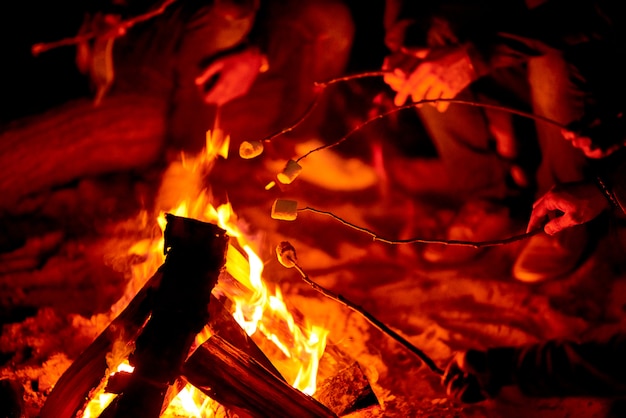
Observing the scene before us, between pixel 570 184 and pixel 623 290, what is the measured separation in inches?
44.9

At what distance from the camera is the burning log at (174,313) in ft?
6.29

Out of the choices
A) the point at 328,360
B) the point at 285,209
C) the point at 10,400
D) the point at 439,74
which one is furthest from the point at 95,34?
the point at 328,360

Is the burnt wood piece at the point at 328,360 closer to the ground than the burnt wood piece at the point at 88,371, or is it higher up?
closer to the ground

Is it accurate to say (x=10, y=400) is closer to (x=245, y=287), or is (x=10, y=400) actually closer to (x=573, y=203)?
(x=245, y=287)

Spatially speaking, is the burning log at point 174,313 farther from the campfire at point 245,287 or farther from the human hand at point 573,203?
the human hand at point 573,203

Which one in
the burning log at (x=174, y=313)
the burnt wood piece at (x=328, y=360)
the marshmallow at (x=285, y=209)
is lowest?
the burnt wood piece at (x=328, y=360)

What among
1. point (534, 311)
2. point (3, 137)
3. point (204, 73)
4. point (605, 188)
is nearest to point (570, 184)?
point (605, 188)

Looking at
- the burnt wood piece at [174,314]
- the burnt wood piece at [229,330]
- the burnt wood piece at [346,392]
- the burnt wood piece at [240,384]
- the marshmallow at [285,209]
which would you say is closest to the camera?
the burnt wood piece at [174,314]

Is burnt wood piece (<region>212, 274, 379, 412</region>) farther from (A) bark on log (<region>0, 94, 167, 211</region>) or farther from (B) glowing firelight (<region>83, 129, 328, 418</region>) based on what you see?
(A) bark on log (<region>0, 94, 167, 211</region>)

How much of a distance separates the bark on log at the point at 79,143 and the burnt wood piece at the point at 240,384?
94.9 inches

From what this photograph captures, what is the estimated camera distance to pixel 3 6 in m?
3.67

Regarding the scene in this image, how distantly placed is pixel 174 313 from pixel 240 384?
0.38m

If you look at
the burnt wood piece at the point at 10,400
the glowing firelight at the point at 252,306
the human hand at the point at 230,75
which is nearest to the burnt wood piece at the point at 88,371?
the burnt wood piece at the point at 10,400

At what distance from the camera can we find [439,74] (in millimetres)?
3410
